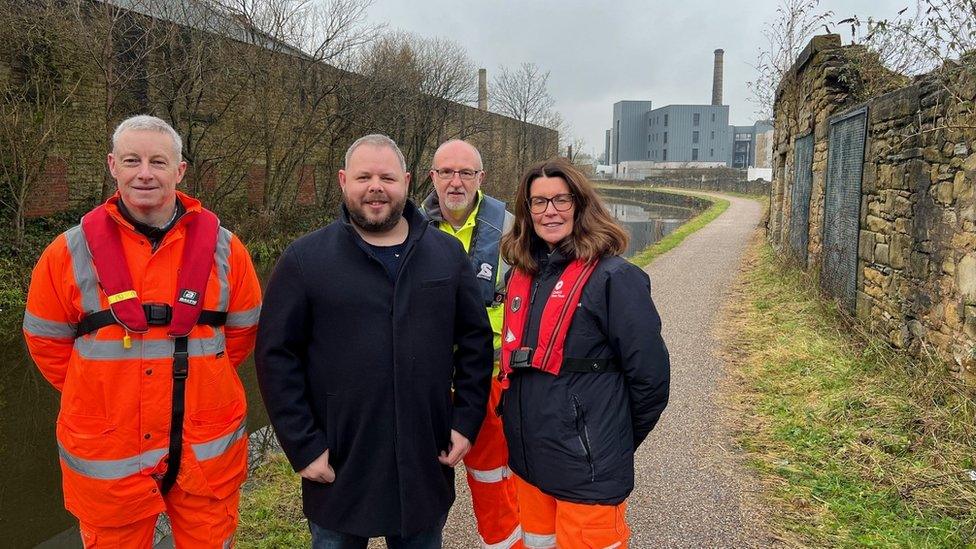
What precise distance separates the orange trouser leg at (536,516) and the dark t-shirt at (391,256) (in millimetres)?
950

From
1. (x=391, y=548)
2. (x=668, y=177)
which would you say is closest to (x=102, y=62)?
(x=391, y=548)

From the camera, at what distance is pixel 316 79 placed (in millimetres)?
16016

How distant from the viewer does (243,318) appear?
2.37 meters

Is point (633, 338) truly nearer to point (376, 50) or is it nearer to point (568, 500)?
point (568, 500)

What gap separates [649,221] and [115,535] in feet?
94.2

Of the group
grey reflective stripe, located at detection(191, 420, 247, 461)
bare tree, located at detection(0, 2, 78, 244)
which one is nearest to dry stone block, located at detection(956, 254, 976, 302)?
grey reflective stripe, located at detection(191, 420, 247, 461)

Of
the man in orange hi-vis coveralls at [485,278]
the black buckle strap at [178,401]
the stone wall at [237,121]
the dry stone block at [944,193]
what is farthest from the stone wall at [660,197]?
the black buckle strap at [178,401]

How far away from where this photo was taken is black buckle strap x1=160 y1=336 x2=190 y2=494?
2.12m

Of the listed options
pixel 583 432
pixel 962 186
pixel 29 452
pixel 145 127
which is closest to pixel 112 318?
pixel 145 127

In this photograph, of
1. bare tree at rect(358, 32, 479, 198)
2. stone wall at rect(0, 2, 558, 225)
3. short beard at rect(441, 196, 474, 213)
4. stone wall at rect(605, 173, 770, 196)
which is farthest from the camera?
stone wall at rect(605, 173, 770, 196)

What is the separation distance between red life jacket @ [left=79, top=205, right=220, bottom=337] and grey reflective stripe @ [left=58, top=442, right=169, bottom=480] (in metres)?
0.42

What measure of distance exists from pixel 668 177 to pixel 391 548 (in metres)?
55.2

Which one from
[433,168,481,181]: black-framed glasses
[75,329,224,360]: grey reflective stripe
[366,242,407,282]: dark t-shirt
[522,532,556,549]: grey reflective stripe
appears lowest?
[522,532,556,549]: grey reflective stripe

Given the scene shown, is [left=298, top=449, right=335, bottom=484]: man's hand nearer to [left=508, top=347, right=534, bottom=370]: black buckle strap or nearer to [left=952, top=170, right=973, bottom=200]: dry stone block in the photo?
[left=508, top=347, right=534, bottom=370]: black buckle strap
